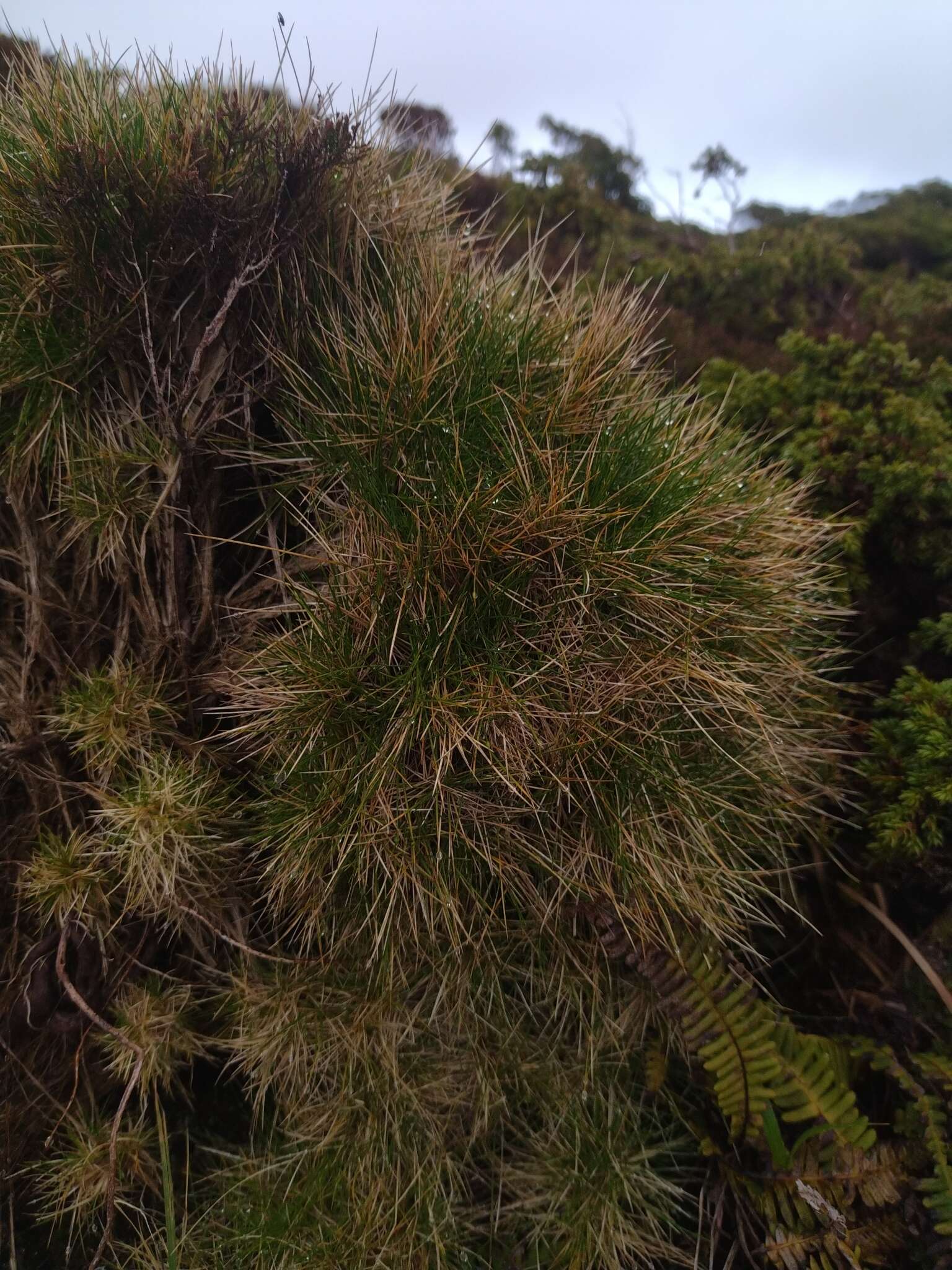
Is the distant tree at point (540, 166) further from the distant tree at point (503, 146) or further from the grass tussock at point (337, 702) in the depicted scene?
the grass tussock at point (337, 702)

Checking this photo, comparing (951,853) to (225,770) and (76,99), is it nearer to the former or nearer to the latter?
(225,770)

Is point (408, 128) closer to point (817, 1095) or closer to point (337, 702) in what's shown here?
point (337, 702)

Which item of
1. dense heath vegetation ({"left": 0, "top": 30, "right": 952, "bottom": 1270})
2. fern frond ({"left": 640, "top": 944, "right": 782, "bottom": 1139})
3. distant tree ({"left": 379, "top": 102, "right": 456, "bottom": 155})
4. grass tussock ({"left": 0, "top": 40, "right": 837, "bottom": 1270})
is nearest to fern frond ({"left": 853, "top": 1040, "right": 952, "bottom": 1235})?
dense heath vegetation ({"left": 0, "top": 30, "right": 952, "bottom": 1270})

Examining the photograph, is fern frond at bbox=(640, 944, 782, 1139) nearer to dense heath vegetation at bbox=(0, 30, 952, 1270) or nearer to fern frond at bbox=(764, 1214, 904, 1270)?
dense heath vegetation at bbox=(0, 30, 952, 1270)

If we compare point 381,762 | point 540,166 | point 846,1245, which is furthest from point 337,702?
point 540,166

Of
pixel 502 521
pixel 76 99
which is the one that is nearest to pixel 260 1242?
pixel 502 521

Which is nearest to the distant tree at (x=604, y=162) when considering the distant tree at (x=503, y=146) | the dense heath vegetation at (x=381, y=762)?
the distant tree at (x=503, y=146)
